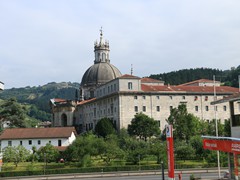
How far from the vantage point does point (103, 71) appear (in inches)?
4245

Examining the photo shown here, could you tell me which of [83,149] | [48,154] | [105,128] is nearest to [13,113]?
[105,128]

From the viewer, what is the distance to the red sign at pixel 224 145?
22.9 m

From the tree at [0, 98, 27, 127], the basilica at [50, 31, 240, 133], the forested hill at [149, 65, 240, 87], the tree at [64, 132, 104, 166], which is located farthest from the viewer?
the forested hill at [149, 65, 240, 87]

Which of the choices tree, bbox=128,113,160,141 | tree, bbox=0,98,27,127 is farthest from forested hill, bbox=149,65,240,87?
tree, bbox=0,98,27,127

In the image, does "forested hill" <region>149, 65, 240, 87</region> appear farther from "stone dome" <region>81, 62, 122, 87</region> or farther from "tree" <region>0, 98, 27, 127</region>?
"tree" <region>0, 98, 27, 127</region>

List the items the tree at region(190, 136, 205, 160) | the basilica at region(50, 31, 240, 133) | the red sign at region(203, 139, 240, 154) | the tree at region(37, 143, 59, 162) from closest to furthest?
the red sign at region(203, 139, 240, 154)
the tree at region(37, 143, 59, 162)
the tree at region(190, 136, 205, 160)
the basilica at region(50, 31, 240, 133)

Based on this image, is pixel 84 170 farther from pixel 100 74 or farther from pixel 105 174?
pixel 100 74

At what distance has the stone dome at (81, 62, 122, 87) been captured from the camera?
107 meters

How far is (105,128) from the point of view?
76.9 m

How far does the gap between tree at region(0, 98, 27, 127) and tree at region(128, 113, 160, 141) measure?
89.1ft

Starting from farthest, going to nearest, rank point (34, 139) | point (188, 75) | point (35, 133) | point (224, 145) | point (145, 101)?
point (188, 75) → point (145, 101) → point (35, 133) → point (34, 139) → point (224, 145)

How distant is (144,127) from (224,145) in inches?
1971

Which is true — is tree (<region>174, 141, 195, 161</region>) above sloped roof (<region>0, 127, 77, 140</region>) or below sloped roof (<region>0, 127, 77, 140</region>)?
below

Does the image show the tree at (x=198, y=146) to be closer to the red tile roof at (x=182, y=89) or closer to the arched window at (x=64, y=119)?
the red tile roof at (x=182, y=89)
